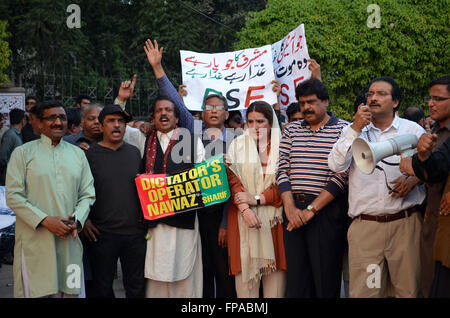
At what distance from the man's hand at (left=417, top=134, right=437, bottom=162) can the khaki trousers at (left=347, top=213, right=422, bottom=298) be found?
70cm

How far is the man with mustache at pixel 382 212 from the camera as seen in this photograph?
411cm

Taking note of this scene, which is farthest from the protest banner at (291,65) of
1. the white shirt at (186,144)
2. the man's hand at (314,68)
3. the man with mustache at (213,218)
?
the white shirt at (186,144)

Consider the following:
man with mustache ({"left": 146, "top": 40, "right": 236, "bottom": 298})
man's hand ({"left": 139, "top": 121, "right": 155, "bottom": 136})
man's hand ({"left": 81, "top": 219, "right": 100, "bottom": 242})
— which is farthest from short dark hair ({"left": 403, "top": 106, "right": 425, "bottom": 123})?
man's hand ({"left": 81, "top": 219, "right": 100, "bottom": 242})

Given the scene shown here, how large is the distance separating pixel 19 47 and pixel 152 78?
639 centimetres

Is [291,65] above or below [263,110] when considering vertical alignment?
above

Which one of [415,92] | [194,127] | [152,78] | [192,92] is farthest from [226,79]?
[152,78]

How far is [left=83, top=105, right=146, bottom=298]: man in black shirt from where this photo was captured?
4617 millimetres

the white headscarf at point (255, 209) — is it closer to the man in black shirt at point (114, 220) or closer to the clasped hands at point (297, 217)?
the clasped hands at point (297, 217)

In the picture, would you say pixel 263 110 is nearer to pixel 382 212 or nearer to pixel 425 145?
pixel 382 212

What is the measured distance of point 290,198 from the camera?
4.48 m

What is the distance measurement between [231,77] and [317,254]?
9.29 ft

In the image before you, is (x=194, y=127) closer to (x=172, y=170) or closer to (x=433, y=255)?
(x=172, y=170)

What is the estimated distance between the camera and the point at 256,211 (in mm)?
4738
